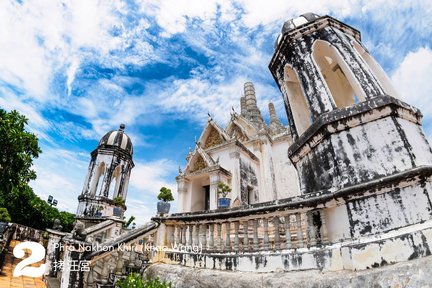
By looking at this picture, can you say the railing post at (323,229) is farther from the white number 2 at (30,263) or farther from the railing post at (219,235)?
the white number 2 at (30,263)

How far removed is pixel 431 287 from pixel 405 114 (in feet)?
10.2

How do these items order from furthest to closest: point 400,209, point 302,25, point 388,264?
point 302,25, point 400,209, point 388,264

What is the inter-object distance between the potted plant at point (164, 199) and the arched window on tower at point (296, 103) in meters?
4.15

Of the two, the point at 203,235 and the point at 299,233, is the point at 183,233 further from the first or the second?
the point at 299,233

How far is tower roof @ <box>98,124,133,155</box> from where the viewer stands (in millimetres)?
22875

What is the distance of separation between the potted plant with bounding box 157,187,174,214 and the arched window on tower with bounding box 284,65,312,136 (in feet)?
13.6

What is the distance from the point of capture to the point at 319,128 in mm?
5145

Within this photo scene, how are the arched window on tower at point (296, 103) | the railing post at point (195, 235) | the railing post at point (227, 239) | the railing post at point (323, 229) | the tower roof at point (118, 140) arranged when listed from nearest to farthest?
the railing post at point (323, 229)
the railing post at point (227, 239)
the railing post at point (195, 235)
the arched window on tower at point (296, 103)
the tower roof at point (118, 140)

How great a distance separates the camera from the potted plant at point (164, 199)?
6.98m

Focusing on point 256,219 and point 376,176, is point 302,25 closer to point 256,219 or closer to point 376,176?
point 376,176

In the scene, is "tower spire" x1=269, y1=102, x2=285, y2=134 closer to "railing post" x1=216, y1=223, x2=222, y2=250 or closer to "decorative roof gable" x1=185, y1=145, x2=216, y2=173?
"decorative roof gable" x1=185, y1=145, x2=216, y2=173

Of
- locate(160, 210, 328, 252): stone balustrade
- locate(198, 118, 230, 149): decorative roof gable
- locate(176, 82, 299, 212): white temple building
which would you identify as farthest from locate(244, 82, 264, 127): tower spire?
locate(160, 210, 328, 252): stone balustrade

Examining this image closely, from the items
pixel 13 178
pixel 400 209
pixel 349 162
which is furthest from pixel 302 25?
pixel 13 178

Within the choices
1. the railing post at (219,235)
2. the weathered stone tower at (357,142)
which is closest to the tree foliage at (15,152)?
the railing post at (219,235)
